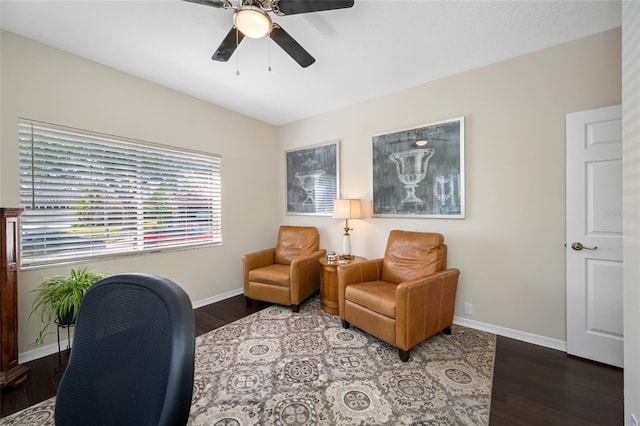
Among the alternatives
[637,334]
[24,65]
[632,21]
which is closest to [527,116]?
[632,21]

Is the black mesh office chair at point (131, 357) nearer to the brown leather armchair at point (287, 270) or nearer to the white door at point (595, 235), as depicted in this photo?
the brown leather armchair at point (287, 270)

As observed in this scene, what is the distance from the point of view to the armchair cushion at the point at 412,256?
8.16ft

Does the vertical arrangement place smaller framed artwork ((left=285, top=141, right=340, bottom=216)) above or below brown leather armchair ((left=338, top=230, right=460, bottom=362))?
above

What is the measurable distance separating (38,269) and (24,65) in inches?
64.9

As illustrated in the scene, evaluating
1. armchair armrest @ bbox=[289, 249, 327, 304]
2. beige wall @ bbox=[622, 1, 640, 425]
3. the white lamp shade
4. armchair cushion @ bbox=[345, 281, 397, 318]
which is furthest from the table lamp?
beige wall @ bbox=[622, 1, 640, 425]

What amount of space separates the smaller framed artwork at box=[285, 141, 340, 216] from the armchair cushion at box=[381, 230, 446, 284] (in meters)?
1.16

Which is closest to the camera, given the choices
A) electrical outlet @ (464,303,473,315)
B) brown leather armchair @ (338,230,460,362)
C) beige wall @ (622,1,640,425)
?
beige wall @ (622,1,640,425)

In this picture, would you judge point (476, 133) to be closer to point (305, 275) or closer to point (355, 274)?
point (355, 274)

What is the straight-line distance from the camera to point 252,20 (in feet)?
5.11

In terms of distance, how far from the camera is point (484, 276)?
2.57 metres

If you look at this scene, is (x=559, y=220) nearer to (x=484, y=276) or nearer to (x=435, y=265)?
(x=484, y=276)

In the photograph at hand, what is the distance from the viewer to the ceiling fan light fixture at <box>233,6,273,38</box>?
1523 millimetres

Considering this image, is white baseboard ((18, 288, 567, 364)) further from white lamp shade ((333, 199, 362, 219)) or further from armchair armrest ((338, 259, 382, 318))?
white lamp shade ((333, 199, 362, 219))

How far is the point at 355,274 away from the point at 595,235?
1927 millimetres
